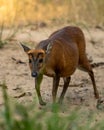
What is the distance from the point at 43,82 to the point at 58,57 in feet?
4.81

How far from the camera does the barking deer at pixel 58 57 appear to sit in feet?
24.5

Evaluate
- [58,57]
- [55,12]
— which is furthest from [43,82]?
[55,12]

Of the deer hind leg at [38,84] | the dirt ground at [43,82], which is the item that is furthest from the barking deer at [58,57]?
the dirt ground at [43,82]

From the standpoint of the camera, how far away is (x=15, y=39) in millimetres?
11398

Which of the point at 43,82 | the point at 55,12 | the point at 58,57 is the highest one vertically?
the point at 58,57

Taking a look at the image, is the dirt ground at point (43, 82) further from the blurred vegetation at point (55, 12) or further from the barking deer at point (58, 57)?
the blurred vegetation at point (55, 12)

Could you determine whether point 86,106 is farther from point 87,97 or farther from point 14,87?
point 14,87

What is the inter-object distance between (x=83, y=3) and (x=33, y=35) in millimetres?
4359

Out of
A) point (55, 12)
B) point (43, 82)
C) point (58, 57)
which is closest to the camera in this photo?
point (58, 57)

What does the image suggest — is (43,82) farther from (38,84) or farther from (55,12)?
(55,12)

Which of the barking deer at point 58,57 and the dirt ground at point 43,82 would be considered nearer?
the barking deer at point 58,57

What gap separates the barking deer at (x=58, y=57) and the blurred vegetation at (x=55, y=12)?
17.1ft

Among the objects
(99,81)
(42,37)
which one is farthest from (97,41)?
(99,81)

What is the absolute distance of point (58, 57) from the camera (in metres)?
7.96
